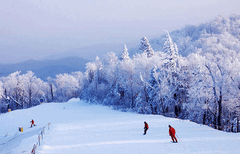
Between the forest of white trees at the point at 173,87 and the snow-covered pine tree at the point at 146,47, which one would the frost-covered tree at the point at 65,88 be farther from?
the snow-covered pine tree at the point at 146,47

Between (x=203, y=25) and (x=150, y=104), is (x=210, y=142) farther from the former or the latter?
(x=203, y=25)

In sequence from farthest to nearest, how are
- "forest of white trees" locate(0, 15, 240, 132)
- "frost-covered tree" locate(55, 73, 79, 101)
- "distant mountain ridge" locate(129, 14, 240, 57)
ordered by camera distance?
"distant mountain ridge" locate(129, 14, 240, 57) < "frost-covered tree" locate(55, 73, 79, 101) < "forest of white trees" locate(0, 15, 240, 132)

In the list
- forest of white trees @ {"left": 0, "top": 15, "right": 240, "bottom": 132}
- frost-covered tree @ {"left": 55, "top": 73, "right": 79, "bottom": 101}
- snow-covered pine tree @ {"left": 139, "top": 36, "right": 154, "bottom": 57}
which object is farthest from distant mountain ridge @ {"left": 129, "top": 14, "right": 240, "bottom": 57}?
forest of white trees @ {"left": 0, "top": 15, "right": 240, "bottom": 132}

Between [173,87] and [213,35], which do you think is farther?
[213,35]

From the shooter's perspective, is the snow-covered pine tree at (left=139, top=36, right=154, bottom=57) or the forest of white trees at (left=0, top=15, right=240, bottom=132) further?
the snow-covered pine tree at (left=139, top=36, right=154, bottom=57)

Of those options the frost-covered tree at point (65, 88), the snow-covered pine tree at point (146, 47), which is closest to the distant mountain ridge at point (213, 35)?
the snow-covered pine tree at point (146, 47)

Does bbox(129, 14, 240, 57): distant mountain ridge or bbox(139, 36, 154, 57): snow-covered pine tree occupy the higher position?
bbox(129, 14, 240, 57): distant mountain ridge

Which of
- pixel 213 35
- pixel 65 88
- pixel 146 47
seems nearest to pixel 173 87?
pixel 146 47

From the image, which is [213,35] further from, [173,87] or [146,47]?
[173,87]

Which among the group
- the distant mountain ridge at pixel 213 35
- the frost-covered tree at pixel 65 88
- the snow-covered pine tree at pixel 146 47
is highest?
the distant mountain ridge at pixel 213 35

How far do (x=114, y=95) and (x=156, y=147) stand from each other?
115 ft

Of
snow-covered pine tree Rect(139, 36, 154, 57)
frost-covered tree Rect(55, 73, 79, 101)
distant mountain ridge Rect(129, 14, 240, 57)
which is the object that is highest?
distant mountain ridge Rect(129, 14, 240, 57)

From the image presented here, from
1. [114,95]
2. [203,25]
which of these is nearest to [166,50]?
[114,95]

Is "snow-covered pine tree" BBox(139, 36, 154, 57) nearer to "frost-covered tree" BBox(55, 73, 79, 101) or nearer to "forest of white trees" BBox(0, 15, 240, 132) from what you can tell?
"forest of white trees" BBox(0, 15, 240, 132)
